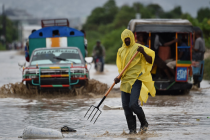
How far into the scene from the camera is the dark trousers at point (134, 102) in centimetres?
792

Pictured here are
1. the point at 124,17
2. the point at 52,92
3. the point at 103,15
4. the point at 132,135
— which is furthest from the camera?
the point at 103,15

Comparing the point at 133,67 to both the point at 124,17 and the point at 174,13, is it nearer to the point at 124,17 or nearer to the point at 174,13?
the point at 124,17

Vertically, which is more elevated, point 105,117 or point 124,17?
point 105,117

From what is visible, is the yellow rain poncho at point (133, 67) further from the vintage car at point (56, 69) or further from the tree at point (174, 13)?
the tree at point (174, 13)

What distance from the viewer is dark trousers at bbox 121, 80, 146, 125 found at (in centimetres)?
792

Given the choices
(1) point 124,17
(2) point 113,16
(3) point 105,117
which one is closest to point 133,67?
(3) point 105,117

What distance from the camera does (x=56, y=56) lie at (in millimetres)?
15203

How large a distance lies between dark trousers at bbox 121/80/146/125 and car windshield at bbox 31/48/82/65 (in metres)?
6.90

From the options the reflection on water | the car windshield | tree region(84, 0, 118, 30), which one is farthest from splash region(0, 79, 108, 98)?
tree region(84, 0, 118, 30)

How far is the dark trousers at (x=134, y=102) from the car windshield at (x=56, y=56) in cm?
690

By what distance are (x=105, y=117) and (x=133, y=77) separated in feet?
7.78

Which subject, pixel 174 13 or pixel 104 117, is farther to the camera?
pixel 174 13

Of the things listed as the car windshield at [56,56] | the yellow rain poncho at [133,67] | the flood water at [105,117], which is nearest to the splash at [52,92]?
the flood water at [105,117]

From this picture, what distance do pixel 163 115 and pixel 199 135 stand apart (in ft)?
8.15
